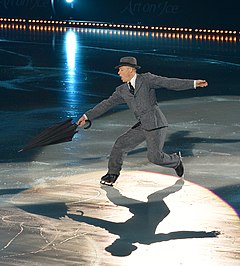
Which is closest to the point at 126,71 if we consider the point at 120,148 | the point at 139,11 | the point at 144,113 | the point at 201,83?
the point at 144,113

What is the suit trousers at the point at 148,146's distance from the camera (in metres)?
10.2

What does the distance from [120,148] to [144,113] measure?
0.58 metres

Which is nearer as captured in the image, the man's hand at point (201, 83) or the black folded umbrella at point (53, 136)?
the man's hand at point (201, 83)

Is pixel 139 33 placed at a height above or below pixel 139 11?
below

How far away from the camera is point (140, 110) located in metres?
10.1

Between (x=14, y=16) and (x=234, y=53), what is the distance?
1742 centimetres

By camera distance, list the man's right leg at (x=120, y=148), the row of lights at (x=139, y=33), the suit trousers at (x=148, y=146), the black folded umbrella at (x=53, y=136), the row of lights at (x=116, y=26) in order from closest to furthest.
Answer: the black folded umbrella at (x=53, y=136) → the suit trousers at (x=148, y=146) → the man's right leg at (x=120, y=148) → the row of lights at (x=139, y=33) → the row of lights at (x=116, y=26)

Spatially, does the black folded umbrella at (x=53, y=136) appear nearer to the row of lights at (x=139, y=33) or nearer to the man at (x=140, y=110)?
the man at (x=140, y=110)

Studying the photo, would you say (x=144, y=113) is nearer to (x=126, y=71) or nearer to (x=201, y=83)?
(x=126, y=71)

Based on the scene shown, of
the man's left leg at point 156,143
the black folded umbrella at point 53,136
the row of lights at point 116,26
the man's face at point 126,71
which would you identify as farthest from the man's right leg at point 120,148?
the row of lights at point 116,26

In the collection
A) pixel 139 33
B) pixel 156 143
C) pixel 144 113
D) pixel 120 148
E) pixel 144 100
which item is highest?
pixel 144 100

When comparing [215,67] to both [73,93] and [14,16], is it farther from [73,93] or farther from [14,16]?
[14,16]

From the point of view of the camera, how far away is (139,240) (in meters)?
8.32

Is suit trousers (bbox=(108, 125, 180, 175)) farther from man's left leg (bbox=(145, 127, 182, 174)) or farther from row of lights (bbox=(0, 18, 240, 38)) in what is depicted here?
row of lights (bbox=(0, 18, 240, 38))
